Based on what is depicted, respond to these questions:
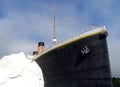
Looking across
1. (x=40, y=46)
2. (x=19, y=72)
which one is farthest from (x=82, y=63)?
(x=40, y=46)

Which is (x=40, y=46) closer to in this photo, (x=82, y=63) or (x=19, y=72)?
(x=19, y=72)

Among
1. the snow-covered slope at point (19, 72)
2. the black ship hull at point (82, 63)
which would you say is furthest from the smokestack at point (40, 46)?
the black ship hull at point (82, 63)

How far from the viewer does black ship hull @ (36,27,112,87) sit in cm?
1616

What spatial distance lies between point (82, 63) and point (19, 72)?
5984 millimetres

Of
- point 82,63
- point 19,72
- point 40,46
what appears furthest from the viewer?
point 40,46

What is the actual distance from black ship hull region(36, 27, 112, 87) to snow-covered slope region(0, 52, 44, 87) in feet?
6.13

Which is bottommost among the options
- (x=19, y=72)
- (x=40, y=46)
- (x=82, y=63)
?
(x=19, y=72)

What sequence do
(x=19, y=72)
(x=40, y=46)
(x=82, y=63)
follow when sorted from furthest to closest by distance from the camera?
(x=40, y=46)
(x=19, y=72)
(x=82, y=63)

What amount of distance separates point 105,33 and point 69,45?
295 cm

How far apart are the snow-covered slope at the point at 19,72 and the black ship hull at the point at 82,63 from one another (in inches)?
73.6

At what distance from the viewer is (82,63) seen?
56.5 feet

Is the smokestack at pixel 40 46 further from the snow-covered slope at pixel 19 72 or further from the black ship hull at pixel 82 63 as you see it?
the black ship hull at pixel 82 63

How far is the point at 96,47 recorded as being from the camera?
16516 mm

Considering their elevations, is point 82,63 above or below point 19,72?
above
